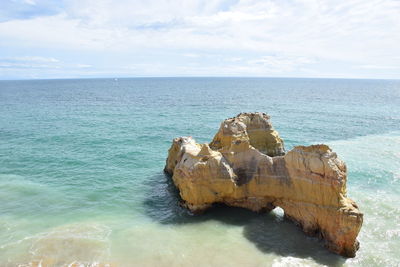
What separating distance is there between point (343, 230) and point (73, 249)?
12.9m

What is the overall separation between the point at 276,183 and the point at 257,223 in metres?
2.53

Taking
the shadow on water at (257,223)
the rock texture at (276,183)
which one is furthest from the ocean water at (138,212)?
the rock texture at (276,183)

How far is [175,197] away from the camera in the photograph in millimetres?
21516

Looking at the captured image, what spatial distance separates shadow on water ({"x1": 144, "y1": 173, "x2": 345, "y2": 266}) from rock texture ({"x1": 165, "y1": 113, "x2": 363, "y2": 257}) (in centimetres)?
46

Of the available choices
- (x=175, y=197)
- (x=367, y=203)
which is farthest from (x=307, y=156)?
(x=175, y=197)

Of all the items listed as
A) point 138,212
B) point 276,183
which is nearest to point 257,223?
point 276,183

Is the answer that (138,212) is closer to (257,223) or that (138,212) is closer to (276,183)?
(257,223)

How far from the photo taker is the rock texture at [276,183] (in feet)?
50.1

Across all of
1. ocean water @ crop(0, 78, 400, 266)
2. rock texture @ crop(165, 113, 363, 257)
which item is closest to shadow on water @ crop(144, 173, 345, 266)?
ocean water @ crop(0, 78, 400, 266)

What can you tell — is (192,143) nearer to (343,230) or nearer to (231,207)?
(231,207)

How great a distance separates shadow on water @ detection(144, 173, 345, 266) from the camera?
15384mm

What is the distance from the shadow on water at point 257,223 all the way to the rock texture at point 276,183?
0.46 meters

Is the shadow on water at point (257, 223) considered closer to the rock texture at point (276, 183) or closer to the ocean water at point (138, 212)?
the ocean water at point (138, 212)

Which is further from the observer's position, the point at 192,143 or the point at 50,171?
the point at 50,171
